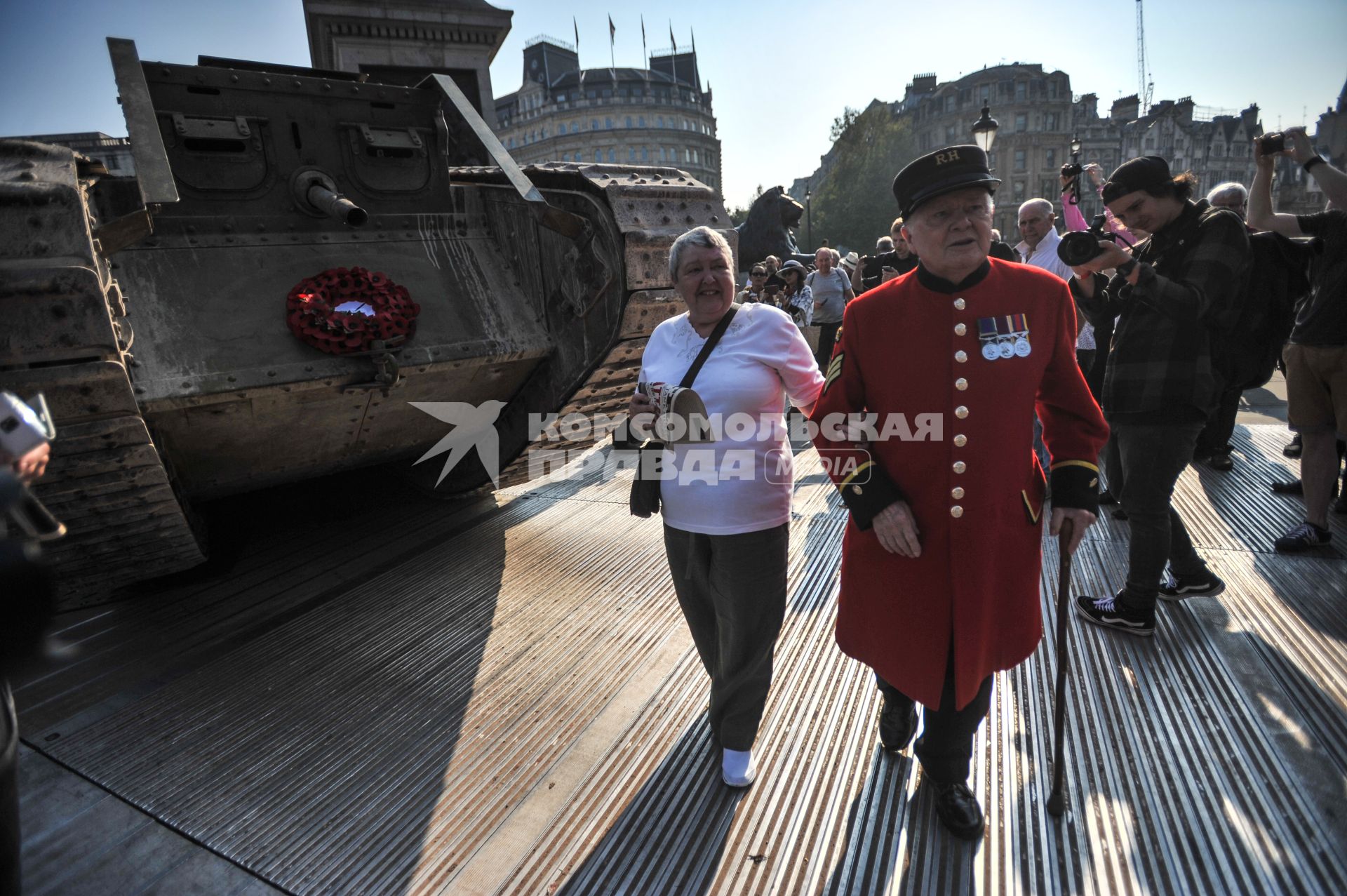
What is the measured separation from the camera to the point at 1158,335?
2811 mm

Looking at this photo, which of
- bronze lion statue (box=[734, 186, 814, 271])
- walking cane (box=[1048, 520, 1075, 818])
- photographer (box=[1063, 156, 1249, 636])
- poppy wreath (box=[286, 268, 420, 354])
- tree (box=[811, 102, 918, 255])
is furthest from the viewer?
tree (box=[811, 102, 918, 255])

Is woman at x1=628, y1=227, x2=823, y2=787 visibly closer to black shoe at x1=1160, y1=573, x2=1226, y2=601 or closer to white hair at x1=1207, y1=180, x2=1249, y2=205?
black shoe at x1=1160, y1=573, x2=1226, y2=601

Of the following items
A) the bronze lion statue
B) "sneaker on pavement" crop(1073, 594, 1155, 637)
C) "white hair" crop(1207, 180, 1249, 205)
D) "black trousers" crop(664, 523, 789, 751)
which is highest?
the bronze lion statue

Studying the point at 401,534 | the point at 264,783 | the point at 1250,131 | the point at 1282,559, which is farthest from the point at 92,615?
the point at 1250,131

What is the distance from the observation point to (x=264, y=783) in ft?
8.45

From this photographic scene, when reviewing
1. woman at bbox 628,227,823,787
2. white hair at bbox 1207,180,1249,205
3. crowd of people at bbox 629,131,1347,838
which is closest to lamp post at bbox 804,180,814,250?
white hair at bbox 1207,180,1249,205

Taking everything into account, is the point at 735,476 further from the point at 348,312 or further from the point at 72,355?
the point at 348,312

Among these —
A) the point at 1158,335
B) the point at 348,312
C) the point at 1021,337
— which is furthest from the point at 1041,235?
the point at 348,312

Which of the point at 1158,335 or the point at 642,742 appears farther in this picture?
the point at 1158,335

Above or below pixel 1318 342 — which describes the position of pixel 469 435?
below

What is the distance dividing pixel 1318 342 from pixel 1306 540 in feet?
3.21

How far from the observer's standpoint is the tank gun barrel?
3.66 m

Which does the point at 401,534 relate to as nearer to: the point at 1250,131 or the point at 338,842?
the point at 338,842

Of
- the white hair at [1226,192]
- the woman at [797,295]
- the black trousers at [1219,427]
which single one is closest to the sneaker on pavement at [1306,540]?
the black trousers at [1219,427]
